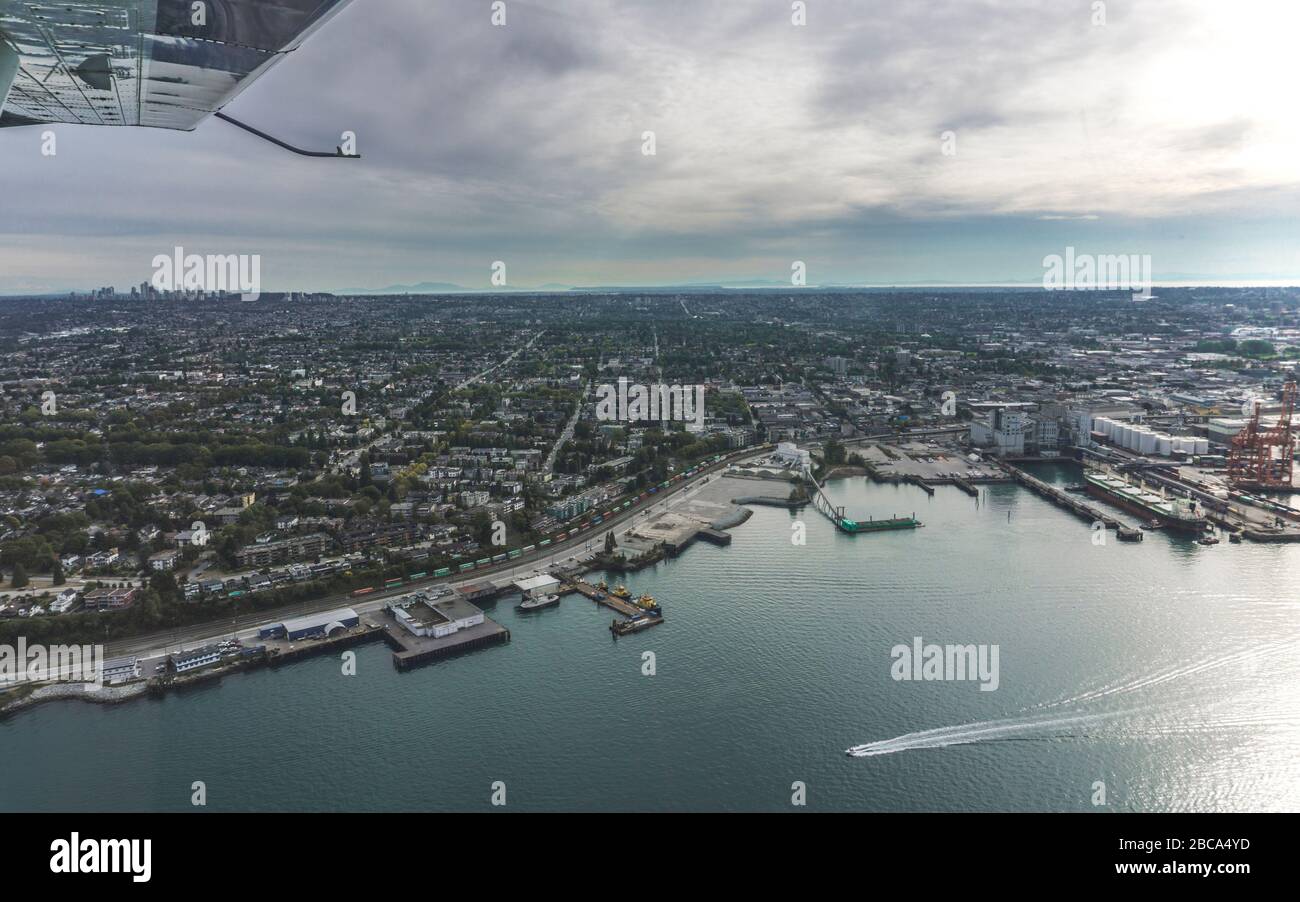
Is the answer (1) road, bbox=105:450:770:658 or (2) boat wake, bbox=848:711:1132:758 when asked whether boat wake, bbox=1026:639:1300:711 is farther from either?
(1) road, bbox=105:450:770:658

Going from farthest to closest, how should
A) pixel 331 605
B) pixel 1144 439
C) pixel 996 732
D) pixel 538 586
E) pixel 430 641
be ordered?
1. pixel 1144 439
2. pixel 538 586
3. pixel 331 605
4. pixel 430 641
5. pixel 996 732

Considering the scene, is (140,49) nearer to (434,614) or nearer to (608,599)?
(434,614)

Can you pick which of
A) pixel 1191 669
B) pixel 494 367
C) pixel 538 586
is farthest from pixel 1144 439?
pixel 494 367

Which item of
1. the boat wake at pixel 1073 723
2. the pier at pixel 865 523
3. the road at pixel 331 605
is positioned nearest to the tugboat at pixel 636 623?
the road at pixel 331 605

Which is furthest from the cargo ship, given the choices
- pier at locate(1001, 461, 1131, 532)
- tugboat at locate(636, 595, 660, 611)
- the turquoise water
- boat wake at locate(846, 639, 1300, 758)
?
tugboat at locate(636, 595, 660, 611)

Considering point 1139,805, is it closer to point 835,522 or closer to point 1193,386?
point 835,522

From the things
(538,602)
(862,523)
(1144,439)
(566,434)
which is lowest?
(538,602)
